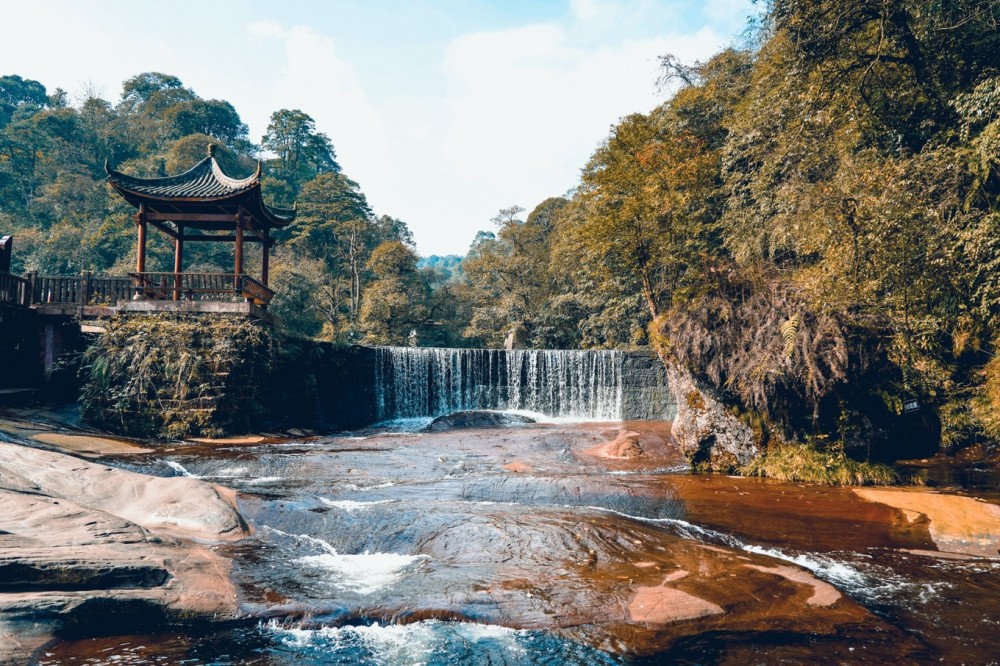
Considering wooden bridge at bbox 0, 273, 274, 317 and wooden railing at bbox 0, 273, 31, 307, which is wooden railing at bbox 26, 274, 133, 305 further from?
wooden railing at bbox 0, 273, 31, 307

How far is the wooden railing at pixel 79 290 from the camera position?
52.7ft

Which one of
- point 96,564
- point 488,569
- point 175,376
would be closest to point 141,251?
point 175,376

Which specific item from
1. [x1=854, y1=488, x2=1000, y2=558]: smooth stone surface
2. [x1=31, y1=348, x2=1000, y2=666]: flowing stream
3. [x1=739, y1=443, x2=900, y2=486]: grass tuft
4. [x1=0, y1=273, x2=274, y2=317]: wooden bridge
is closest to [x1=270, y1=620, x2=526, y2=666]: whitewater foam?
[x1=31, y1=348, x2=1000, y2=666]: flowing stream

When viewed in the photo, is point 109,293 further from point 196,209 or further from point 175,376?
point 175,376

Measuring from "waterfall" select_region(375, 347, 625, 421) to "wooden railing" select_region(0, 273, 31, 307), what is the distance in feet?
33.2

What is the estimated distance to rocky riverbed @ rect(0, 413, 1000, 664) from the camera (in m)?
4.18

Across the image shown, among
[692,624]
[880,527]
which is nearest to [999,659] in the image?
[692,624]

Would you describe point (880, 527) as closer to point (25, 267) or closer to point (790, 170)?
point (790, 170)

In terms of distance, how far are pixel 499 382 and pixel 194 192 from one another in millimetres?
11464

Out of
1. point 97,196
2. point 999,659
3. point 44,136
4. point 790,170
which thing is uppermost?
point 44,136

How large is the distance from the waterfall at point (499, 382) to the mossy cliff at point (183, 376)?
4907 mm

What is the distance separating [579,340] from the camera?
28141 millimetres

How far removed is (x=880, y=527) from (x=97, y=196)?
45.0 metres

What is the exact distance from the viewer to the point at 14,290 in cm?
1562
